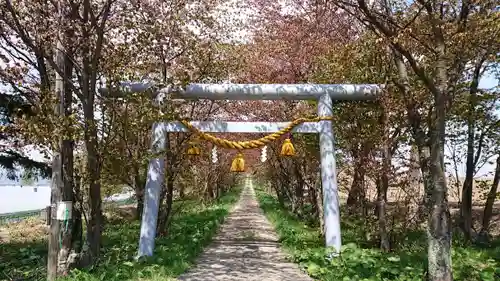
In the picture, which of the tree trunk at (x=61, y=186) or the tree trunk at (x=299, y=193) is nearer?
the tree trunk at (x=61, y=186)

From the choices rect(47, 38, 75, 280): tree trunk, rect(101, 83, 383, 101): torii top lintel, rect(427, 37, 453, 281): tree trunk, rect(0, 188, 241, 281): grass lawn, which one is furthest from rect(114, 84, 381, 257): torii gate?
rect(427, 37, 453, 281): tree trunk

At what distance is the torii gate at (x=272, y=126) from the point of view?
10.7 m

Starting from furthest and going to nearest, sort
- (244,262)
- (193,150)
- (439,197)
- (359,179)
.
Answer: (359,179) < (193,150) < (244,262) < (439,197)

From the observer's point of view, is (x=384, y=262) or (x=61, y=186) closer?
(x=61, y=186)

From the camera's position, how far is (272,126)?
36.3 feet

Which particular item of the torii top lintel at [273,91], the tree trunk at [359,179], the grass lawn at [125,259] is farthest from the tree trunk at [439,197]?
the grass lawn at [125,259]

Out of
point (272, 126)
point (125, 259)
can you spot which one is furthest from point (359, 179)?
point (125, 259)

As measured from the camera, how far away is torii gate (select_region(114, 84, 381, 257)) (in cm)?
1066

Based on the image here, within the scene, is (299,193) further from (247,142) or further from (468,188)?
(247,142)

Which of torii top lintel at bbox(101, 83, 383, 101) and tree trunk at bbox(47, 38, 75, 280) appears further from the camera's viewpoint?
torii top lintel at bbox(101, 83, 383, 101)

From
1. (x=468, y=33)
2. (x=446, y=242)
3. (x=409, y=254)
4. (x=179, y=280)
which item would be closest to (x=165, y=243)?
(x=179, y=280)

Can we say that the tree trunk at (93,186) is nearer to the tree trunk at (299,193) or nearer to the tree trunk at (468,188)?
the tree trunk at (468,188)

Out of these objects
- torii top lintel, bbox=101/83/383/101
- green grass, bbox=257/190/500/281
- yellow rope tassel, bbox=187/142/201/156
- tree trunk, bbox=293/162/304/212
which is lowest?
green grass, bbox=257/190/500/281

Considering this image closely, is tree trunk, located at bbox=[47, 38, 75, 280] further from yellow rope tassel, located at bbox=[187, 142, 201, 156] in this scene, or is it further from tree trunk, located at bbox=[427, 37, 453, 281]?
tree trunk, located at bbox=[427, 37, 453, 281]
